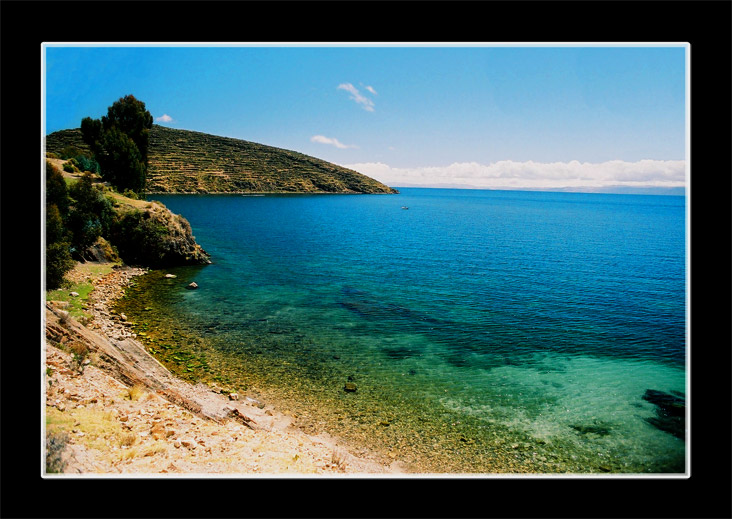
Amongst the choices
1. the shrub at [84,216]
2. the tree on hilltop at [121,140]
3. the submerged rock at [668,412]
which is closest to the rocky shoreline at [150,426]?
the submerged rock at [668,412]

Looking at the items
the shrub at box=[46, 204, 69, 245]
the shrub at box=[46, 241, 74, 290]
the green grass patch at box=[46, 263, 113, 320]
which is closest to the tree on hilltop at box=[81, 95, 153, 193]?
→ the green grass patch at box=[46, 263, 113, 320]

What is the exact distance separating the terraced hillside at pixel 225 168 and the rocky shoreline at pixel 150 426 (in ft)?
313

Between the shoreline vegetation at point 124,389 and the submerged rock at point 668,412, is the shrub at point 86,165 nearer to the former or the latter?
the shoreline vegetation at point 124,389

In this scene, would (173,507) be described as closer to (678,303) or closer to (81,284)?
(81,284)

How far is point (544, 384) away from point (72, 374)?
14175 mm

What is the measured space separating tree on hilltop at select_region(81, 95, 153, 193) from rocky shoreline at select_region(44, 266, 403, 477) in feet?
99.5

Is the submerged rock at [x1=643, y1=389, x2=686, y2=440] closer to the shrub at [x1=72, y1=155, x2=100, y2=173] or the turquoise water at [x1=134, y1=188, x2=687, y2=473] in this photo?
the turquoise water at [x1=134, y1=188, x2=687, y2=473]

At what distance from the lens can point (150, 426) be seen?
840 centimetres

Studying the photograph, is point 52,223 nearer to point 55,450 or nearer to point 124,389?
point 124,389

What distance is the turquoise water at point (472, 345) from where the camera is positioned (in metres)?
11.0

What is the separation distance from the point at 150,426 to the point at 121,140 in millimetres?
36911

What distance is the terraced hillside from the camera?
10769 centimetres

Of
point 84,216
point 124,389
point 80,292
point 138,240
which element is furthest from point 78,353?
point 138,240
